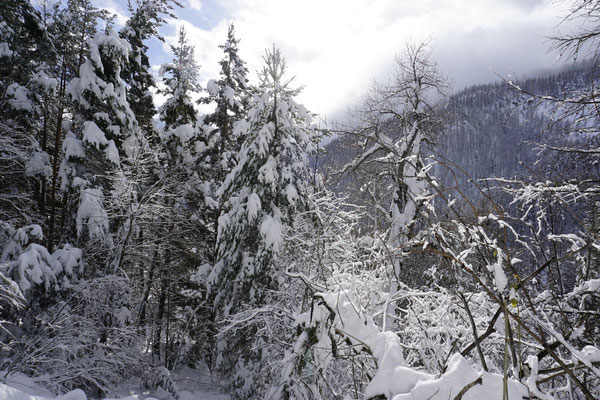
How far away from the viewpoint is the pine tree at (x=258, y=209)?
935 centimetres

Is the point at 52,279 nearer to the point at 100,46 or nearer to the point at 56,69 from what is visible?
the point at 100,46

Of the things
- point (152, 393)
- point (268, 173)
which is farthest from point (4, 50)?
point (152, 393)

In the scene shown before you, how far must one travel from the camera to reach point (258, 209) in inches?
377

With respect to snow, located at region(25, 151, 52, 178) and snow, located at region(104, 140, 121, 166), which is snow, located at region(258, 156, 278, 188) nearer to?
snow, located at region(104, 140, 121, 166)

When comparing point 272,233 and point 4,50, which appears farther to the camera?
point 4,50

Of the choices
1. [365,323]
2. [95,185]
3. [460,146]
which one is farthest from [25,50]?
[460,146]

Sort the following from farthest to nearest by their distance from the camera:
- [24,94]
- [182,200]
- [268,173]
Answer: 1. [182,200]
2. [24,94]
3. [268,173]

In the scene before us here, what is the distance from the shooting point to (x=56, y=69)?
13469mm

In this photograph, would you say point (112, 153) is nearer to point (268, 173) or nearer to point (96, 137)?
point (96, 137)

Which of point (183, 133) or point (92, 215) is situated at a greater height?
point (183, 133)

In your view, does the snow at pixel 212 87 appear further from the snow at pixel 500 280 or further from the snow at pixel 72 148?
the snow at pixel 500 280

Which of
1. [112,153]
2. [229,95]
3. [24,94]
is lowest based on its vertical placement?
[112,153]

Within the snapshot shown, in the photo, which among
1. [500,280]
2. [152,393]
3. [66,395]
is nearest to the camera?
[500,280]

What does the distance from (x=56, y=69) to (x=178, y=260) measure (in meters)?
9.56
